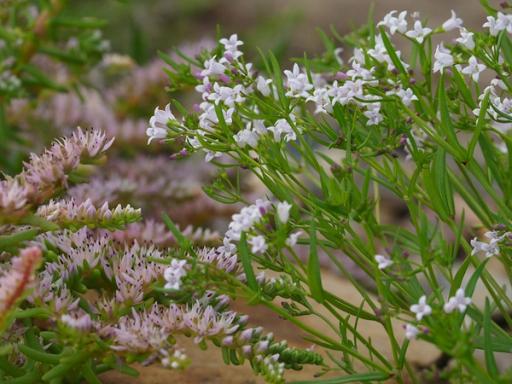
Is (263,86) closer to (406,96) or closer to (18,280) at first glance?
(406,96)

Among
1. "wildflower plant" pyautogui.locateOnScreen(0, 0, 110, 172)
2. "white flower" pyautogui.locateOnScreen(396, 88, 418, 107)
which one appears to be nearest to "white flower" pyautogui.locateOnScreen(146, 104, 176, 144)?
"white flower" pyautogui.locateOnScreen(396, 88, 418, 107)

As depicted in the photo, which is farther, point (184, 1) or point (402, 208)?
point (184, 1)

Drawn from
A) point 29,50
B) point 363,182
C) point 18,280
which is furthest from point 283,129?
point 29,50

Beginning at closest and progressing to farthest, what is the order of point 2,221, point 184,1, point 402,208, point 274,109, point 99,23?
point 2,221
point 274,109
point 99,23
point 402,208
point 184,1

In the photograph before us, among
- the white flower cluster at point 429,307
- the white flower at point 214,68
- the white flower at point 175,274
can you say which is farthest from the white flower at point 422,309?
the white flower at point 214,68

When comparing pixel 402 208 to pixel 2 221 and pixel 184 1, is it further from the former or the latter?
pixel 2 221

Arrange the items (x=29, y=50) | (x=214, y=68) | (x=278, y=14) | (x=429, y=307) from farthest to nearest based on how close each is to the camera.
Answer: (x=278, y=14) < (x=29, y=50) < (x=214, y=68) < (x=429, y=307)

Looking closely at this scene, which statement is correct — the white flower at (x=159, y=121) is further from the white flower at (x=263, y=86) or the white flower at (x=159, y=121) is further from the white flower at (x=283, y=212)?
the white flower at (x=283, y=212)

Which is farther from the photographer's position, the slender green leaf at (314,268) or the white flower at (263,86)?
the white flower at (263,86)

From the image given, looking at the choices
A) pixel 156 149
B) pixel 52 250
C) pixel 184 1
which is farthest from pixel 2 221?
pixel 184 1
